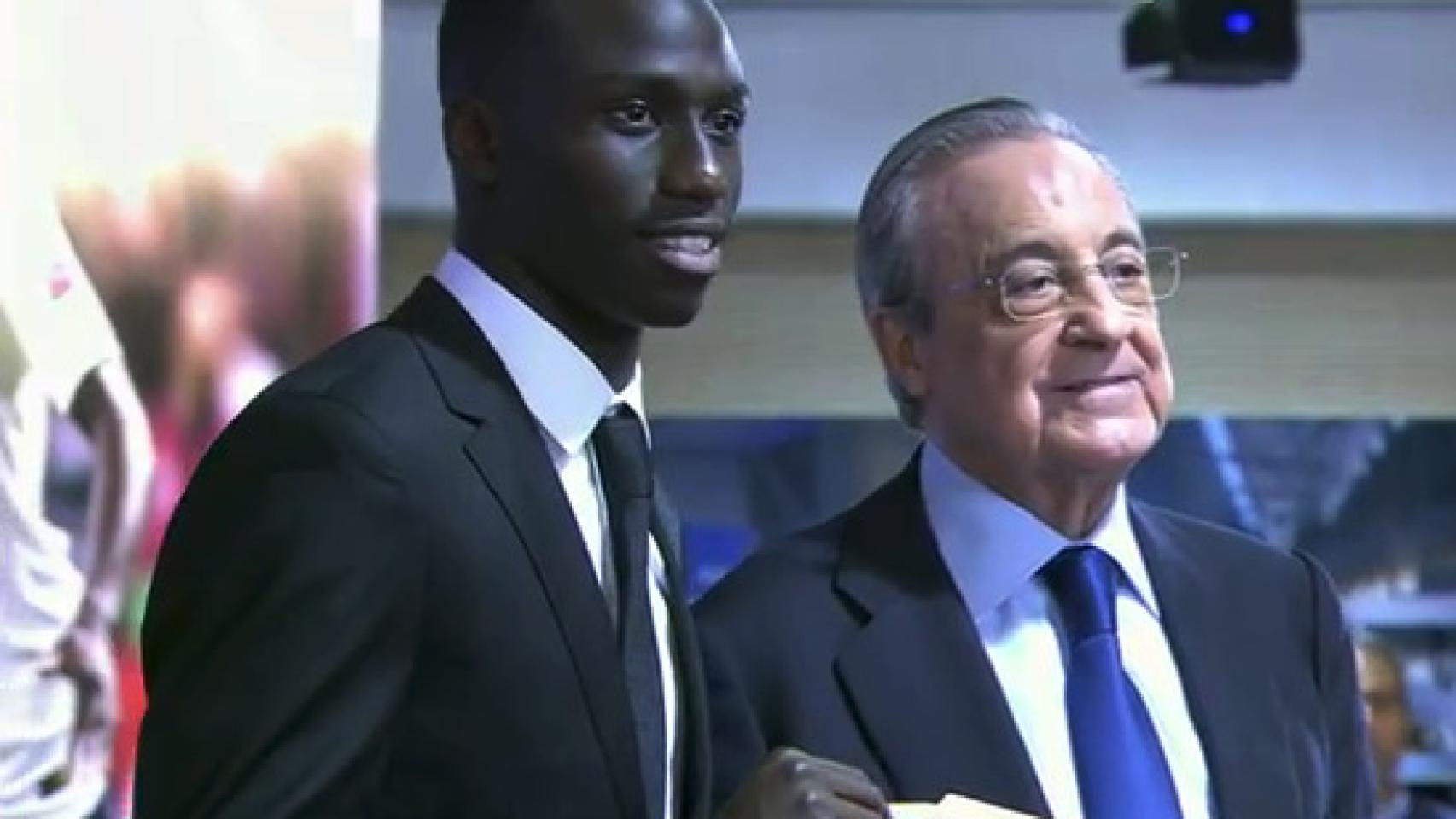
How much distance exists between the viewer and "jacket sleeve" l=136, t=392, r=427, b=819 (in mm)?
777

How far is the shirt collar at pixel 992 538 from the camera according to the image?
1.22 metres

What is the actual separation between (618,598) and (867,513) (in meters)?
0.41

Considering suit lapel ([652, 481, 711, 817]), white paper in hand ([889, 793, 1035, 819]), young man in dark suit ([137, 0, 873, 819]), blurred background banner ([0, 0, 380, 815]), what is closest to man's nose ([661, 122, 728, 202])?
young man in dark suit ([137, 0, 873, 819])

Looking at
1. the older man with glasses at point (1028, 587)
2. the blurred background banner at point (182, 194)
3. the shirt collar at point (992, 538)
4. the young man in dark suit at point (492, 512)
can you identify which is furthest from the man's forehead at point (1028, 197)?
the blurred background banner at point (182, 194)

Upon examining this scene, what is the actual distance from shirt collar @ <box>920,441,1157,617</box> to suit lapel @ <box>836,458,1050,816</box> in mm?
12

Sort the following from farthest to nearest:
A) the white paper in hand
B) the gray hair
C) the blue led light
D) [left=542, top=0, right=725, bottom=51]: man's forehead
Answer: the blue led light
the gray hair
the white paper in hand
[left=542, top=0, right=725, bottom=51]: man's forehead

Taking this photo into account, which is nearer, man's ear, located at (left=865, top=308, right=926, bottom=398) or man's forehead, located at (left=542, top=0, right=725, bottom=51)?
man's forehead, located at (left=542, top=0, right=725, bottom=51)

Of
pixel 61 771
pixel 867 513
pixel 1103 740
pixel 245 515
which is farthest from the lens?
pixel 61 771

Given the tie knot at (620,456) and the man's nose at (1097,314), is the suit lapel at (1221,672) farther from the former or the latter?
the tie knot at (620,456)

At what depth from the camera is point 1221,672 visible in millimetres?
1213

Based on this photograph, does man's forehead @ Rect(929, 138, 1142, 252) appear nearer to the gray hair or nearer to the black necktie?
the gray hair

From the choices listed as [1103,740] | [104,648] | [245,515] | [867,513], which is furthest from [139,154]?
[245,515]

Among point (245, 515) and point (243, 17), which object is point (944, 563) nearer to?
point (245, 515)

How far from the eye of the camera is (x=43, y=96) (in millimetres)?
1874
